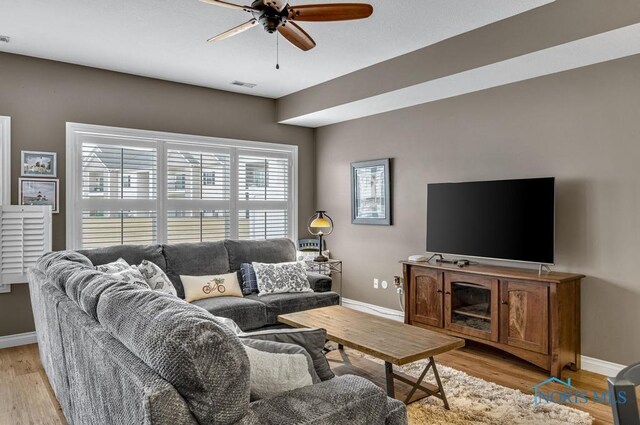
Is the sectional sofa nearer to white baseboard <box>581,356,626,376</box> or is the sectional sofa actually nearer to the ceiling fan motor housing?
the ceiling fan motor housing

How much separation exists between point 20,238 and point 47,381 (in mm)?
1428

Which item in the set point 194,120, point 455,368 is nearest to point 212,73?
point 194,120

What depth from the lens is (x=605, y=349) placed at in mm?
3527

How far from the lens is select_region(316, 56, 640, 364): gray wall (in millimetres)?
3414

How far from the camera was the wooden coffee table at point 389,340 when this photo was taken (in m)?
→ 2.63

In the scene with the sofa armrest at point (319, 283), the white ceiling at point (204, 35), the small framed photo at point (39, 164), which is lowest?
the sofa armrest at point (319, 283)

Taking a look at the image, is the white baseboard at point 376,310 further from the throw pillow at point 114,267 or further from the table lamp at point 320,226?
the throw pillow at point 114,267

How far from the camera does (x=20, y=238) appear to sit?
4070 mm

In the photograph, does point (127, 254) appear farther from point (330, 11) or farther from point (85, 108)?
point (330, 11)

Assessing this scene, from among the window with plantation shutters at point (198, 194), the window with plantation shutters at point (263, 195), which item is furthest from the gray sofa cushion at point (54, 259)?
the window with plantation shutters at point (263, 195)

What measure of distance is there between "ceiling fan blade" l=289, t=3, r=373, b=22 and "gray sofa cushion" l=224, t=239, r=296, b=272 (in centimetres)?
268

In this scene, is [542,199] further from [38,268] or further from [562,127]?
[38,268]

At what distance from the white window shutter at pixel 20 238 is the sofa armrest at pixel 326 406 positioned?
365cm

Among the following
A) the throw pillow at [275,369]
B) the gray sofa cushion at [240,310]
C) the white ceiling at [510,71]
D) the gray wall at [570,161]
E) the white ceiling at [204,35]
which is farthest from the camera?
the gray sofa cushion at [240,310]
